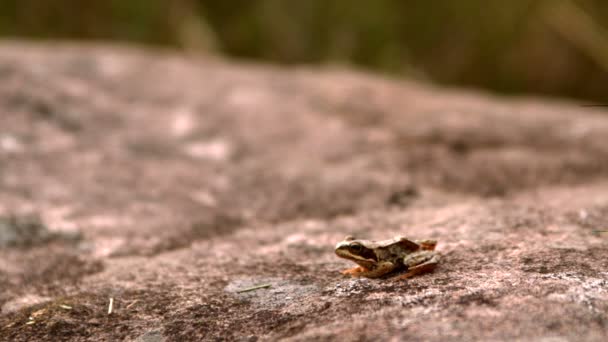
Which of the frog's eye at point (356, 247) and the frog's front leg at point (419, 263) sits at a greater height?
the frog's eye at point (356, 247)

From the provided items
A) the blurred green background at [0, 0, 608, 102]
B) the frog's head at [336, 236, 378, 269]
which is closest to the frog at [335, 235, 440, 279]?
the frog's head at [336, 236, 378, 269]

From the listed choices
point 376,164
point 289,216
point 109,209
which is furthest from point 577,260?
point 109,209

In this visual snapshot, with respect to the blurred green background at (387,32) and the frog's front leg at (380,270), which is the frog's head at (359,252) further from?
the blurred green background at (387,32)

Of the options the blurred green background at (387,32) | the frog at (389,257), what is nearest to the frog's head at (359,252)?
the frog at (389,257)

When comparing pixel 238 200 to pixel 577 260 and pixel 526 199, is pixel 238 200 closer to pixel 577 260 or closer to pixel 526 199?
pixel 526 199

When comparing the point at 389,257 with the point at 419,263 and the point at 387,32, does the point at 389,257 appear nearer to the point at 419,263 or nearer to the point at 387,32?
the point at 419,263
